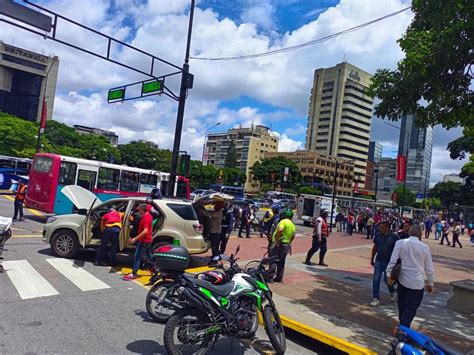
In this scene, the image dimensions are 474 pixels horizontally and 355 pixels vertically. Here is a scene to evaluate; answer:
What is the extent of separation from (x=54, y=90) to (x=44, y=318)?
11284 centimetres

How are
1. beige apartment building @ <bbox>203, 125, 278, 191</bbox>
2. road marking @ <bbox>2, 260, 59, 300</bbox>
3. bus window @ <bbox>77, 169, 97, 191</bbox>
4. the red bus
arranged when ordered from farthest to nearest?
beige apartment building @ <bbox>203, 125, 278, 191</bbox> < bus window @ <bbox>77, 169, 97, 191</bbox> < the red bus < road marking @ <bbox>2, 260, 59, 300</bbox>

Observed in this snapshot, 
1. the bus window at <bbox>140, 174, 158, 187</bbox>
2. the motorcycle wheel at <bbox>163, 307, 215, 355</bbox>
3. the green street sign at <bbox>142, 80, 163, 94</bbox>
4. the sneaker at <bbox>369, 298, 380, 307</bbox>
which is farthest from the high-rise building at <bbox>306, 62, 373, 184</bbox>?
the motorcycle wheel at <bbox>163, 307, 215, 355</bbox>

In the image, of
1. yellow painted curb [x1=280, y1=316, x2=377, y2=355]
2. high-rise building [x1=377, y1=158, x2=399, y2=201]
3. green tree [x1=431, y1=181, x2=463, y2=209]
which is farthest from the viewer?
high-rise building [x1=377, y1=158, x2=399, y2=201]

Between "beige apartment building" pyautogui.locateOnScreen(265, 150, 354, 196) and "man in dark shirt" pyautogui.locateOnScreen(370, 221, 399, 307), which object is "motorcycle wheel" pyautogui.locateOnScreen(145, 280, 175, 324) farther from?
"beige apartment building" pyautogui.locateOnScreen(265, 150, 354, 196)

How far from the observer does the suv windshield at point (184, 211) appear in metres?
10.1

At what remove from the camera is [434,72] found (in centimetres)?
723

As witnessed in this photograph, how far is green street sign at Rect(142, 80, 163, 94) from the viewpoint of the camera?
14.8m

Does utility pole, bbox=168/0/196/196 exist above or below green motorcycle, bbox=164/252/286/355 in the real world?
above

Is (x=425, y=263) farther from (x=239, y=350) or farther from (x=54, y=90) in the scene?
(x=54, y=90)

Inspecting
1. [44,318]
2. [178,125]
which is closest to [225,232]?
[178,125]

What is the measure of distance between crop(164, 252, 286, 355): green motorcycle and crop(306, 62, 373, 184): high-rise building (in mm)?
122932

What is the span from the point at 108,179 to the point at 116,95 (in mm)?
6177

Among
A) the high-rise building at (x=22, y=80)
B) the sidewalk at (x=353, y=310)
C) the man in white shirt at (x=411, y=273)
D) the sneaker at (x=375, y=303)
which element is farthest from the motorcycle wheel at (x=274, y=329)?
the high-rise building at (x=22, y=80)

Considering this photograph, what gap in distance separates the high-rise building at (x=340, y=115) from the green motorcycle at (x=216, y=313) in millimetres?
122932
